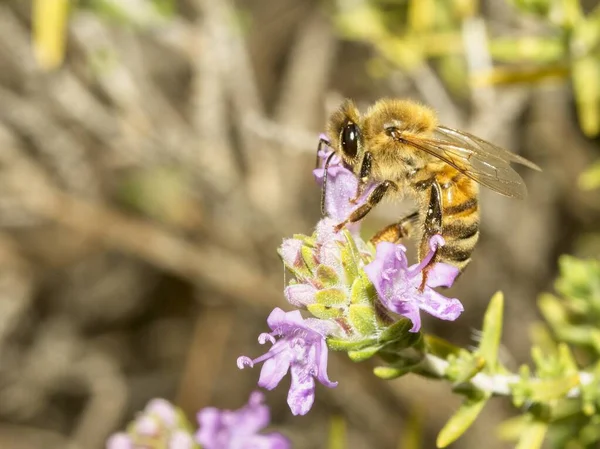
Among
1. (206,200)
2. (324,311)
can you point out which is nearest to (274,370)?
(324,311)

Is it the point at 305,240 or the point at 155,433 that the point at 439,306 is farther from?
the point at 155,433

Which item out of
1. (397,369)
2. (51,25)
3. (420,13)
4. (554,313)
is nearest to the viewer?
(397,369)

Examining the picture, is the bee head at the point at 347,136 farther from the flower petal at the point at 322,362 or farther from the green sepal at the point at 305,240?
the flower petal at the point at 322,362

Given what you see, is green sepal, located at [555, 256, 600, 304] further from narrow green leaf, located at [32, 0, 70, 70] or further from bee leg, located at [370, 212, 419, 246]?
narrow green leaf, located at [32, 0, 70, 70]

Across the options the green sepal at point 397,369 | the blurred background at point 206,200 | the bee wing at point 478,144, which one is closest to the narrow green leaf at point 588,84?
the blurred background at point 206,200

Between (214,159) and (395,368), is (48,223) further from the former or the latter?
(395,368)

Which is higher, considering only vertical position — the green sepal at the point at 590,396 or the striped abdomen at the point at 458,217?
the striped abdomen at the point at 458,217
